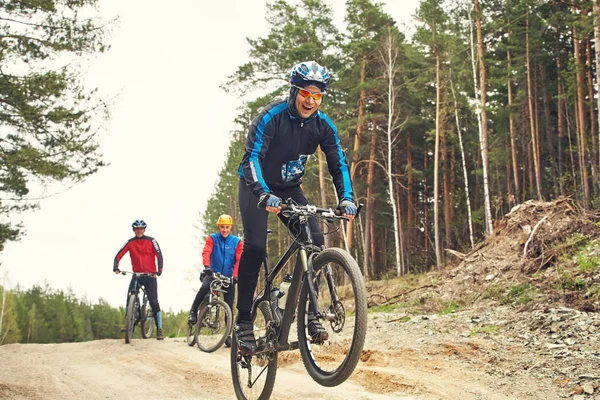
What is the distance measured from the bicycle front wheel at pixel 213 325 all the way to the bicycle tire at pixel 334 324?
637cm

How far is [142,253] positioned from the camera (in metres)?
14.1

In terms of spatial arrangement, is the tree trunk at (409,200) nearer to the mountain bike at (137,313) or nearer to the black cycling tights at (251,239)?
the mountain bike at (137,313)

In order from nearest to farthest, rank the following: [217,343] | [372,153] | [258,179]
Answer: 1. [258,179]
2. [217,343]
3. [372,153]

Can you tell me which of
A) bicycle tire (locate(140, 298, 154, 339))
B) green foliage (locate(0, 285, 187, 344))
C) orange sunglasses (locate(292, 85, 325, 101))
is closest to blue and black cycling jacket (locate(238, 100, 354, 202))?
orange sunglasses (locate(292, 85, 325, 101))

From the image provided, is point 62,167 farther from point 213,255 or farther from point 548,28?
point 548,28

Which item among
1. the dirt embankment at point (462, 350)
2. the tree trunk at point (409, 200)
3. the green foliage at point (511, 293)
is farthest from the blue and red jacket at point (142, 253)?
the tree trunk at point (409, 200)

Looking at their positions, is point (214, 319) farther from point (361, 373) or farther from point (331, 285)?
point (331, 285)

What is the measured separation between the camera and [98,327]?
243ft

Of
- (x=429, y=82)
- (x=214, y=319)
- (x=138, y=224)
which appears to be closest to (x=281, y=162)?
(x=214, y=319)

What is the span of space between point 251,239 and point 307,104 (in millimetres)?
1433

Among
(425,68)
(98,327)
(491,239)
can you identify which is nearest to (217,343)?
(491,239)

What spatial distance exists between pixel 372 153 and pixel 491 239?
1741 centimetres

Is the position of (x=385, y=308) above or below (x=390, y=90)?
below

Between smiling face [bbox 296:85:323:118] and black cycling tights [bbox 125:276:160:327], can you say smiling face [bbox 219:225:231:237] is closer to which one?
black cycling tights [bbox 125:276:160:327]
